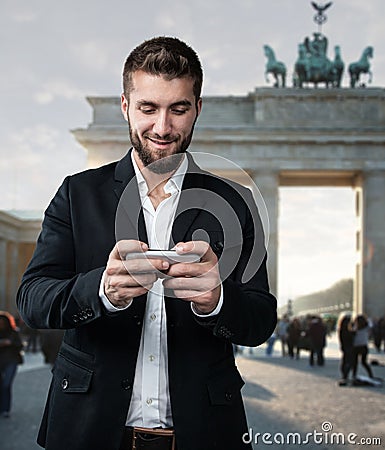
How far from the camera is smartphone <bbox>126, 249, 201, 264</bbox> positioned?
5.05 ft

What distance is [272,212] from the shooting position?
37.5 meters

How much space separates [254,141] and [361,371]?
22863 millimetres

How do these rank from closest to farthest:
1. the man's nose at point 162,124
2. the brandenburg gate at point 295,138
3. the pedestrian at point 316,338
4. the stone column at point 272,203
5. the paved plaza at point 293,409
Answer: the man's nose at point 162,124 → the paved plaza at point 293,409 → the pedestrian at point 316,338 → the stone column at point 272,203 → the brandenburg gate at point 295,138

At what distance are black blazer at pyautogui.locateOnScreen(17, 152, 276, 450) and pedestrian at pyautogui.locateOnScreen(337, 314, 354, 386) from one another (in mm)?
12299

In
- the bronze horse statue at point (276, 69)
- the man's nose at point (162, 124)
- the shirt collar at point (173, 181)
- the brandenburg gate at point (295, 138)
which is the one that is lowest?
the shirt collar at point (173, 181)

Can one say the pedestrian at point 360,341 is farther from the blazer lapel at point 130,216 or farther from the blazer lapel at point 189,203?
the blazer lapel at point 130,216

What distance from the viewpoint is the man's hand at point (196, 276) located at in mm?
1550

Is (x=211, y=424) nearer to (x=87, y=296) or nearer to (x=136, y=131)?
(x=87, y=296)

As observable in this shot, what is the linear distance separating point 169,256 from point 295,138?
37.4 meters

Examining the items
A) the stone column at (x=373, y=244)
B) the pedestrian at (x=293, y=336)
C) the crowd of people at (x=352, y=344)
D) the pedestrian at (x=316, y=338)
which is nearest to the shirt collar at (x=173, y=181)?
the crowd of people at (x=352, y=344)

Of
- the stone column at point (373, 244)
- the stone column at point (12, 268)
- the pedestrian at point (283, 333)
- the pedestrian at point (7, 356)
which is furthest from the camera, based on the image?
the stone column at point (12, 268)

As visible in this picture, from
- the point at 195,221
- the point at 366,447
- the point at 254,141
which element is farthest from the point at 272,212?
the point at 195,221

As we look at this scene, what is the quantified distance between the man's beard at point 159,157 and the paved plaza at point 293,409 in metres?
2.15

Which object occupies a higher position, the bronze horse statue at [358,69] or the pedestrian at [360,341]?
the bronze horse statue at [358,69]
